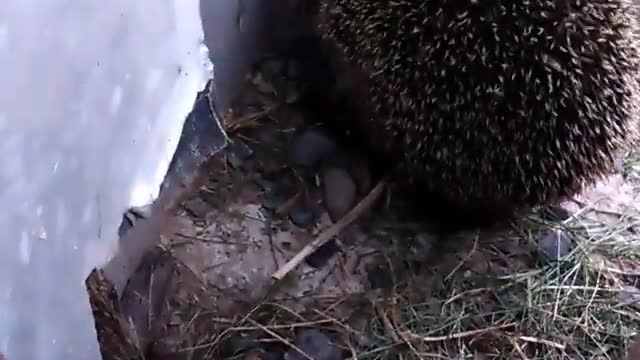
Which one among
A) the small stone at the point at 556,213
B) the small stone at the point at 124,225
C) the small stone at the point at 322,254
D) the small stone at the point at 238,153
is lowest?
the small stone at the point at 556,213

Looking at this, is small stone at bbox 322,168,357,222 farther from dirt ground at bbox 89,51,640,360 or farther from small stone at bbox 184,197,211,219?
small stone at bbox 184,197,211,219

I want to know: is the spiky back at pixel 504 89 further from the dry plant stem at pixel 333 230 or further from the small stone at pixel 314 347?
the small stone at pixel 314 347

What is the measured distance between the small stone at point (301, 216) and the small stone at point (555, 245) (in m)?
0.57

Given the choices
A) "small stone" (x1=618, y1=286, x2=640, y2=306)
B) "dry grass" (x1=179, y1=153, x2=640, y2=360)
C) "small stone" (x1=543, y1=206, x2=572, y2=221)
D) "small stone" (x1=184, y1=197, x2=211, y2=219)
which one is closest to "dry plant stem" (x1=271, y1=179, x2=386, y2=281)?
"dry grass" (x1=179, y1=153, x2=640, y2=360)

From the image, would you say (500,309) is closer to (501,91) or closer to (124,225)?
(501,91)

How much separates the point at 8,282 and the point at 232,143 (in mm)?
1249

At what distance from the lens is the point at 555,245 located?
2336mm

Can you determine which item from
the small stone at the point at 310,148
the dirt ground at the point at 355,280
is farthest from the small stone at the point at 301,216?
the small stone at the point at 310,148

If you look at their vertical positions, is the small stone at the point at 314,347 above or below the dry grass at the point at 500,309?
above

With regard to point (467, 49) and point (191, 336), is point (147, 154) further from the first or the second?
point (467, 49)

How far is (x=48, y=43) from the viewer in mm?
1270

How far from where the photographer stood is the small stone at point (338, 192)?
7.86 ft

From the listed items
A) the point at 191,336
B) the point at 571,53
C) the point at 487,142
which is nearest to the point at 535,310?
the point at 487,142

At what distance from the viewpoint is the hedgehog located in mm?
2074
